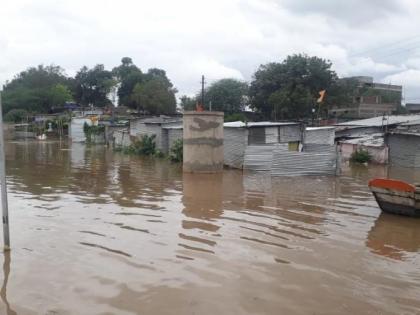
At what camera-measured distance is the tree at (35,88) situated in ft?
271

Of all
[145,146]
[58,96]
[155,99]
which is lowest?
[145,146]

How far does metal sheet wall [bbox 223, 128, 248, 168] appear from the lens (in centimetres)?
2269

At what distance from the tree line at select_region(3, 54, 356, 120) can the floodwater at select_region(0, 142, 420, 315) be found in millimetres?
36136

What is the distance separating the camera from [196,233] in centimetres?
908

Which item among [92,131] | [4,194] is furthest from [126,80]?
[4,194]

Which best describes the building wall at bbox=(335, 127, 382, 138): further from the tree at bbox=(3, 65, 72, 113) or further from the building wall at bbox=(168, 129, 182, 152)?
the tree at bbox=(3, 65, 72, 113)

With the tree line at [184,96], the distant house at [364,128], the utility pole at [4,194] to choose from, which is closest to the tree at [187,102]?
the tree line at [184,96]

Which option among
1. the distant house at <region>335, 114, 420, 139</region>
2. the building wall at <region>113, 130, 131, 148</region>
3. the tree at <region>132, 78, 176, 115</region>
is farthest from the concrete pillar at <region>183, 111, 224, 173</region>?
the tree at <region>132, 78, 176, 115</region>

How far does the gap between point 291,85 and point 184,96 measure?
2812cm

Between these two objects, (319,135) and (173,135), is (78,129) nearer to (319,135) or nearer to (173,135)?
(173,135)

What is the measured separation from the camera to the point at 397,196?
10648 mm

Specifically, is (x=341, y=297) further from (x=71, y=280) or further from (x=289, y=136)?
(x=289, y=136)

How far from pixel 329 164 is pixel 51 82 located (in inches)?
3354

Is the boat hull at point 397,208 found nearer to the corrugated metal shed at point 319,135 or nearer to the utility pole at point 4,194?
the utility pole at point 4,194
